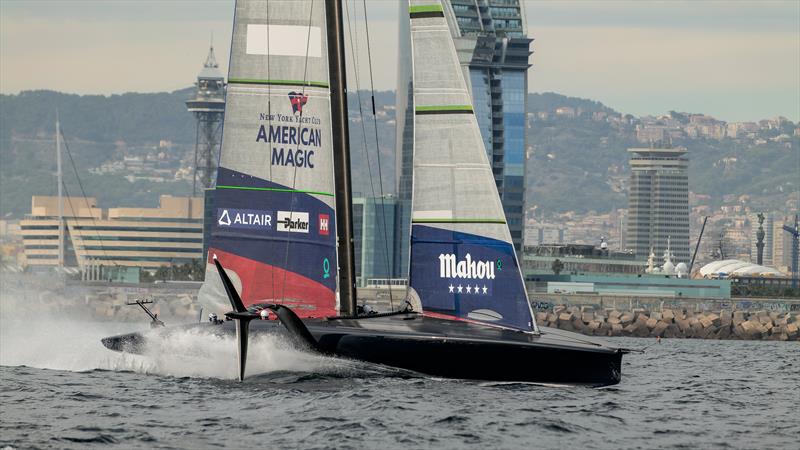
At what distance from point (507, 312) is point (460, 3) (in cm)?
16076

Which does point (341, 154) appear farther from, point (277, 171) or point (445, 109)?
point (445, 109)

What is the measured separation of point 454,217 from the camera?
3178 centimetres

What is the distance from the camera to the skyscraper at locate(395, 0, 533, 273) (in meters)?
180

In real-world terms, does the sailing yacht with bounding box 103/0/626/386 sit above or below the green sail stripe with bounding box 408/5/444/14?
below

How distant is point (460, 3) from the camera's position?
622 feet

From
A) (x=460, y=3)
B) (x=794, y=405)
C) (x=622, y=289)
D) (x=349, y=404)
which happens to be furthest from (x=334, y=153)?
(x=460, y=3)

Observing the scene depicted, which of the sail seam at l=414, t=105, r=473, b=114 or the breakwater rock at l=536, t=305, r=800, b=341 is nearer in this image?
the sail seam at l=414, t=105, r=473, b=114

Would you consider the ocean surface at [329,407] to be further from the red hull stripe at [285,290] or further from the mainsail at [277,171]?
the mainsail at [277,171]

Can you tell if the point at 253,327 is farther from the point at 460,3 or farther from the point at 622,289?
the point at 460,3

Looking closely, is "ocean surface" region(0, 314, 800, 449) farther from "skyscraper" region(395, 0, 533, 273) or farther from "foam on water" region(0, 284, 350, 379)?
"skyscraper" region(395, 0, 533, 273)

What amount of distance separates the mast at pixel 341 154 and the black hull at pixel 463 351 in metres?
2.23

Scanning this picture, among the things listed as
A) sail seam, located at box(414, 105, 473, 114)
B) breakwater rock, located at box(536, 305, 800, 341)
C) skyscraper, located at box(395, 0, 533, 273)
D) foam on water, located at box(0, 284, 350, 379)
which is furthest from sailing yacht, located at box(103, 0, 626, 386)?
skyscraper, located at box(395, 0, 533, 273)

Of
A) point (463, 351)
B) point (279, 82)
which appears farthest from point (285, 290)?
point (463, 351)

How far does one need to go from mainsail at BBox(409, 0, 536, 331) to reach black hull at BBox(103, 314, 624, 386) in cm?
99
